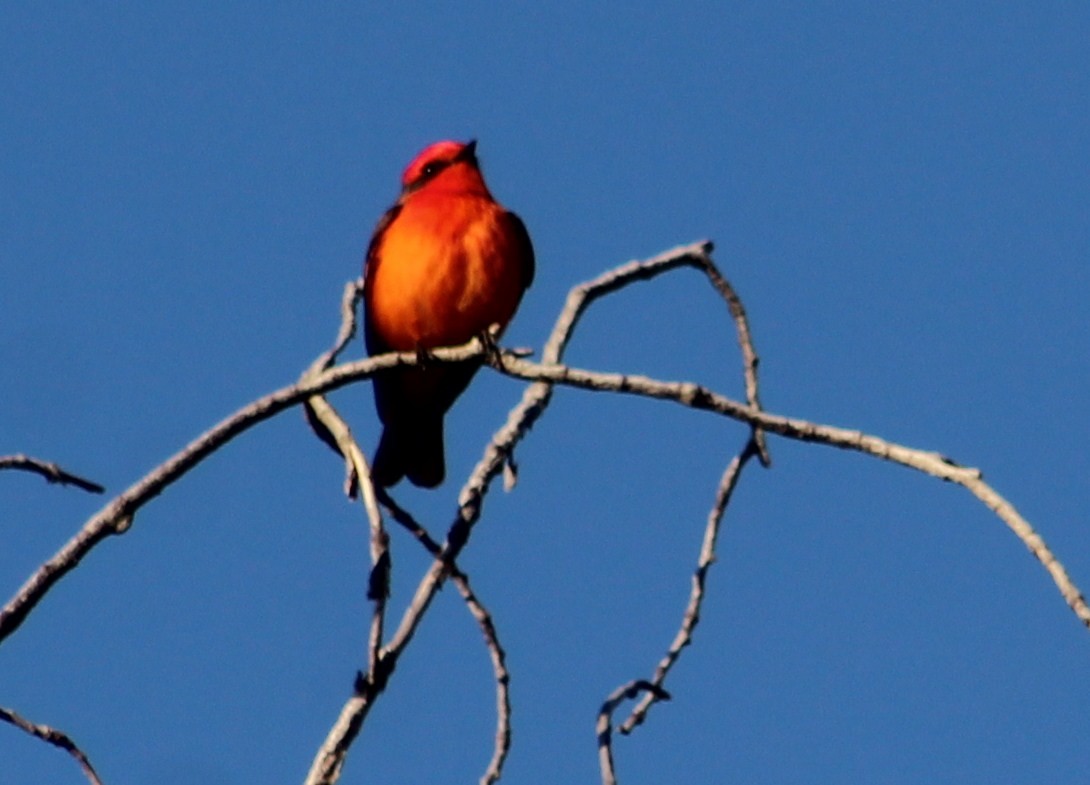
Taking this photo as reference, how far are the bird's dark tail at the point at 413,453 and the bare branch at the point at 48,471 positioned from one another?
147 inches

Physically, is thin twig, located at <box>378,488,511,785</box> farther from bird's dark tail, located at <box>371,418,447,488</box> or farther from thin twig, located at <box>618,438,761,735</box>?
bird's dark tail, located at <box>371,418,447,488</box>

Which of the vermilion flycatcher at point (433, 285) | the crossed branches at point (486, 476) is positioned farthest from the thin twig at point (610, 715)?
the vermilion flycatcher at point (433, 285)

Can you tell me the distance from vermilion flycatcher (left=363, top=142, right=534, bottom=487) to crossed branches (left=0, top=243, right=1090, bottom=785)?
2129 mm

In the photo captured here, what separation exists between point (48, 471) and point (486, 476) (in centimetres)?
98

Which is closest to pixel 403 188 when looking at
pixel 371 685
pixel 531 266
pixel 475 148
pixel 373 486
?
pixel 475 148

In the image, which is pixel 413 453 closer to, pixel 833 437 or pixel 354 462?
pixel 354 462

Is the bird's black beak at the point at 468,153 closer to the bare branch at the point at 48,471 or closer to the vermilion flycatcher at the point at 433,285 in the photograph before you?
the vermilion flycatcher at the point at 433,285

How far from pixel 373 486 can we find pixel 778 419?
2.59ft

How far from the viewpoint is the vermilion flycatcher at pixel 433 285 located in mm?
6266

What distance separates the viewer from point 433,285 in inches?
247

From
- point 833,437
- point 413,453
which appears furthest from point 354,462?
point 413,453

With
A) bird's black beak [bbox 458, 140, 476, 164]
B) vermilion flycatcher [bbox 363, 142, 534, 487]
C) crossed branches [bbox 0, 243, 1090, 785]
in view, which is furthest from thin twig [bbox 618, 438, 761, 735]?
bird's black beak [bbox 458, 140, 476, 164]

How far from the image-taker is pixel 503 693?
3201mm

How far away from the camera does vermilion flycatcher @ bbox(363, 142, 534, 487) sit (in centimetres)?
627
